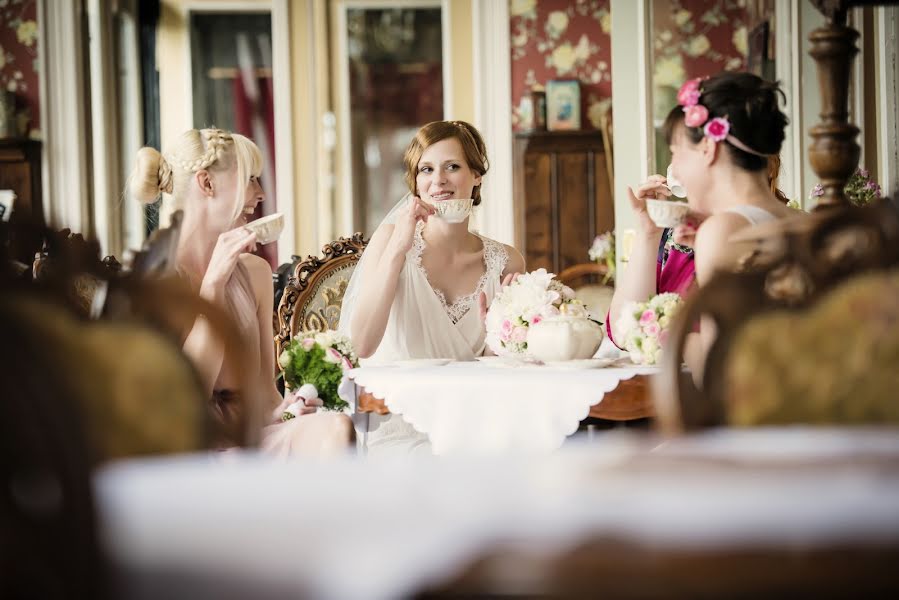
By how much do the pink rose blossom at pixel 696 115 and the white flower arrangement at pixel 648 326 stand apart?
0.47 metres

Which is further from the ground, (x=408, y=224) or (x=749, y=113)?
(x=749, y=113)

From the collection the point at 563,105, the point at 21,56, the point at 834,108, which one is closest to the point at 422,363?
the point at 834,108

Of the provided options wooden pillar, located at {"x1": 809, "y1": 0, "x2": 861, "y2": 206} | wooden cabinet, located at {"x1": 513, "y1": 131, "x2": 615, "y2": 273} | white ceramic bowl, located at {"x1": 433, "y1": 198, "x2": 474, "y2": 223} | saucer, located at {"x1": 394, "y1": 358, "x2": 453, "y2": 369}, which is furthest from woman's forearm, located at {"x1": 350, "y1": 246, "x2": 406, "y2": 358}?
wooden cabinet, located at {"x1": 513, "y1": 131, "x2": 615, "y2": 273}

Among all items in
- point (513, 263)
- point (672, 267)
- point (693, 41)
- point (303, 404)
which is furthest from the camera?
point (693, 41)

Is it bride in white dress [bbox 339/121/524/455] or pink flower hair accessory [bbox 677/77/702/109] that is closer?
pink flower hair accessory [bbox 677/77/702/109]

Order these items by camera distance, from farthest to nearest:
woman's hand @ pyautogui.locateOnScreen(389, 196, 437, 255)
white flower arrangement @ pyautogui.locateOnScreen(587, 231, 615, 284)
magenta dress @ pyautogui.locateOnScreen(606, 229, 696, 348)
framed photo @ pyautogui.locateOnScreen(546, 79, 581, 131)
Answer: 1. framed photo @ pyautogui.locateOnScreen(546, 79, 581, 131)
2. white flower arrangement @ pyautogui.locateOnScreen(587, 231, 615, 284)
3. magenta dress @ pyautogui.locateOnScreen(606, 229, 696, 348)
4. woman's hand @ pyautogui.locateOnScreen(389, 196, 437, 255)

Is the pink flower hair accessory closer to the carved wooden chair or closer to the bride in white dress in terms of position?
the bride in white dress

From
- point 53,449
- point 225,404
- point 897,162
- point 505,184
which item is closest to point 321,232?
point 505,184

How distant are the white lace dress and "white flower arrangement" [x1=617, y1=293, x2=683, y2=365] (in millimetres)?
829

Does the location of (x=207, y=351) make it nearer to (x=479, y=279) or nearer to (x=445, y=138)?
(x=479, y=279)

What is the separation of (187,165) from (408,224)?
804mm

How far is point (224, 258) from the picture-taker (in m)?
2.84

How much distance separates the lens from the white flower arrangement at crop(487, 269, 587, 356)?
120 inches

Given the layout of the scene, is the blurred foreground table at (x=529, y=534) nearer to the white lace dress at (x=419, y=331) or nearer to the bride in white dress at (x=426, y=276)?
the bride in white dress at (x=426, y=276)
